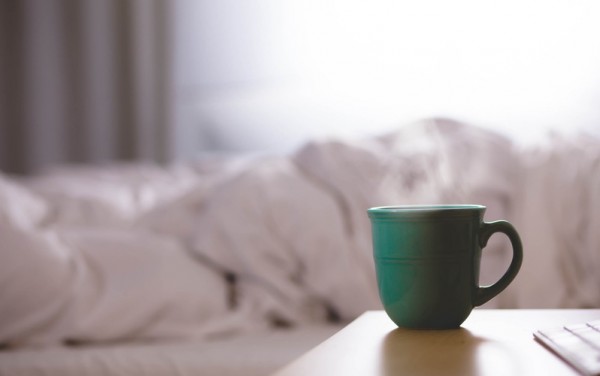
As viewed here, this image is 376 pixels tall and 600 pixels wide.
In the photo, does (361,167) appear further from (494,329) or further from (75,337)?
(494,329)

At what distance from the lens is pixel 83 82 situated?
9.27 ft

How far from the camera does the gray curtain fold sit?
8.93ft

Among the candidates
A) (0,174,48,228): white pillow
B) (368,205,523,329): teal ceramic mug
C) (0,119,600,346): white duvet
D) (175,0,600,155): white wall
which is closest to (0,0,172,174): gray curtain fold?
(175,0,600,155): white wall

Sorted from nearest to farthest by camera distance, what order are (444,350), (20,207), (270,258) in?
(444,350) < (270,258) < (20,207)

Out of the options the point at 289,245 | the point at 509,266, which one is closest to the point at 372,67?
the point at 289,245

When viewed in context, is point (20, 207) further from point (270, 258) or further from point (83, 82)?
point (83, 82)

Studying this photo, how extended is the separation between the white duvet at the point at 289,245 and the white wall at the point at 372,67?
2.01 ft

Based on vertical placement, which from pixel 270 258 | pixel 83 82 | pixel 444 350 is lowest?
pixel 270 258

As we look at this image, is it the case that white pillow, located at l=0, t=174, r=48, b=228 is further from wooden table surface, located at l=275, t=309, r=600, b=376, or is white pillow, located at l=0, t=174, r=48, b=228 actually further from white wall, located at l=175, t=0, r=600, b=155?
white wall, located at l=175, t=0, r=600, b=155

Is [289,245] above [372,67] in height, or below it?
below

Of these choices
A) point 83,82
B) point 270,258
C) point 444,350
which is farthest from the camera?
point 83,82

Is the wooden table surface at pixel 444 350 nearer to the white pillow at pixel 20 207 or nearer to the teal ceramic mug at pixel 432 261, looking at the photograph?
the teal ceramic mug at pixel 432 261

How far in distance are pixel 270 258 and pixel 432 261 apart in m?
0.68

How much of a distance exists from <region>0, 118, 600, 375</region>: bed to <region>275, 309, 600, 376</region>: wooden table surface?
1.47 ft
